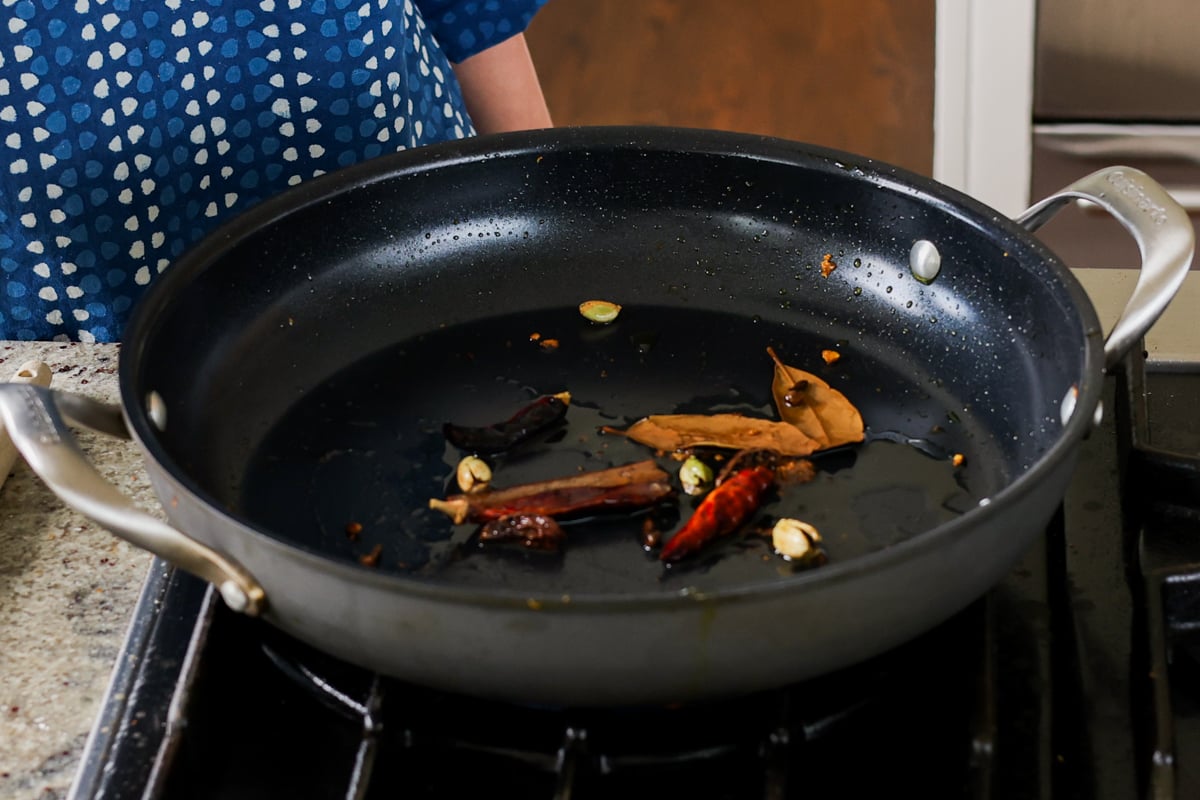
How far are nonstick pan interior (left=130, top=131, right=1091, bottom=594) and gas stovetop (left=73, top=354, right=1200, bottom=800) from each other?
0.23ft

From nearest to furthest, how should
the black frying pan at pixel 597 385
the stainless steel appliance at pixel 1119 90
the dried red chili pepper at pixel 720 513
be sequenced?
the black frying pan at pixel 597 385 < the dried red chili pepper at pixel 720 513 < the stainless steel appliance at pixel 1119 90

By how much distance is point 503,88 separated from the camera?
1228 mm

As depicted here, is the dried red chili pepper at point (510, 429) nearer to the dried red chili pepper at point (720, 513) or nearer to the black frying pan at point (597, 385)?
the black frying pan at point (597, 385)

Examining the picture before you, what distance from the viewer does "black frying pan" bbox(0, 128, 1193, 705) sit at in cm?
52

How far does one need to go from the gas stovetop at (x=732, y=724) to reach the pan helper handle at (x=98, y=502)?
7 cm

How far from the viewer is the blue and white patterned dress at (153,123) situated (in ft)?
3.02

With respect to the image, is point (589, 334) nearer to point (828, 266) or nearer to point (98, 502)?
point (828, 266)

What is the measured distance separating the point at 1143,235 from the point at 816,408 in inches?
8.1

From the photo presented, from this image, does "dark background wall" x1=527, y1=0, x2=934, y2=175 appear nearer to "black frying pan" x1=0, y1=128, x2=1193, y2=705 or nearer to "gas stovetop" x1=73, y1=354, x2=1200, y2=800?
"black frying pan" x1=0, y1=128, x2=1193, y2=705

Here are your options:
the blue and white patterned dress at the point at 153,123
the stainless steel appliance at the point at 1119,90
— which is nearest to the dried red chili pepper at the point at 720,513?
the blue and white patterned dress at the point at 153,123

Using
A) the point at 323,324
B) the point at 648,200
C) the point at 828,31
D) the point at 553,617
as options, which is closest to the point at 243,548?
the point at 553,617

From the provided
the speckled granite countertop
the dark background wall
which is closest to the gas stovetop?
the speckled granite countertop

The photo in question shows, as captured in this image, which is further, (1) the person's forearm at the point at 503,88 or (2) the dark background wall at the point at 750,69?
(2) the dark background wall at the point at 750,69

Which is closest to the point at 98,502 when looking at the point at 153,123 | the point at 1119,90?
the point at 153,123
